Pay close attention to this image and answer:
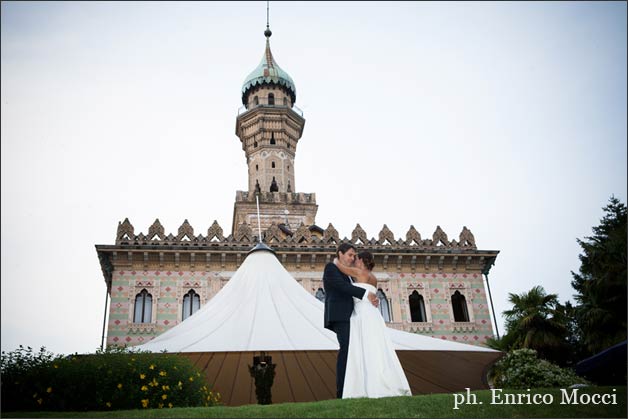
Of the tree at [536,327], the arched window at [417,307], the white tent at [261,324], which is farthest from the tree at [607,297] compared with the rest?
the white tent at [261,324]

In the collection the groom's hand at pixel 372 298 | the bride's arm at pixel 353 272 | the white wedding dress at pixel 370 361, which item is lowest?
the white wedding dress at pixel 370 361

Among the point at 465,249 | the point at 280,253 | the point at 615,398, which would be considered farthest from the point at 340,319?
the point at 465,249

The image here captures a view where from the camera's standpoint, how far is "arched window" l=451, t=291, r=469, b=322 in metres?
22.2

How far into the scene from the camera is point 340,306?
284 inches

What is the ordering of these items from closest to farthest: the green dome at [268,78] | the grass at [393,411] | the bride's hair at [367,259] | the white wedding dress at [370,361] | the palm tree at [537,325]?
the grass at [393,411], the white wedding dress at [370,361], the bride's hair at [367,259], the palm tree at [537,325], the green dome at [268,78]

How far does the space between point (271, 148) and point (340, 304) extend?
2677cm

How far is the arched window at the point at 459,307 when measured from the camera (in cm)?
2219

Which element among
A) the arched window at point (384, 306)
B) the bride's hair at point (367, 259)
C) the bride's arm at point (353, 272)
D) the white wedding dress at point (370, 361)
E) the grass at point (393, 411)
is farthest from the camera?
the arched window at point (384, 306)

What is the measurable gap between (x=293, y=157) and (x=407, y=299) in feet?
49.6

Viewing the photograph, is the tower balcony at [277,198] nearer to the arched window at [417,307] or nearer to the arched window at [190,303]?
the arched window at [190,303]

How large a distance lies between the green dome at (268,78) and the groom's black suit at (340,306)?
3023cm

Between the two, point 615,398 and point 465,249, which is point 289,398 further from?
point 465,249

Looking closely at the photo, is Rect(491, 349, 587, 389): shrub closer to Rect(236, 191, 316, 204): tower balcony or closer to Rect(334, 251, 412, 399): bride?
Rect(334, 251, 412, 399): bride

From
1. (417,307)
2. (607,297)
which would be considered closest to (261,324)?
(417,307)
